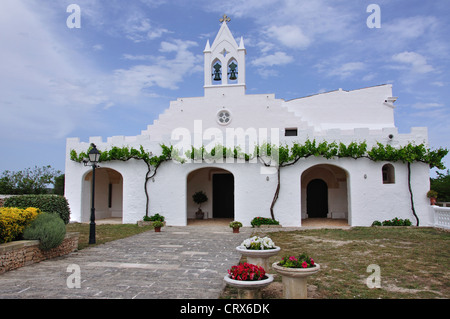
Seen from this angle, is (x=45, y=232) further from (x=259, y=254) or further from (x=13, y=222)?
(x=259, y=254)

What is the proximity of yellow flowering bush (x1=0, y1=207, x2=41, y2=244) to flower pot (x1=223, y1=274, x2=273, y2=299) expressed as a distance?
5634 mm

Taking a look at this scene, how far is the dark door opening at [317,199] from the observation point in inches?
740

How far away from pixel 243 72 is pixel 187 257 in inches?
455

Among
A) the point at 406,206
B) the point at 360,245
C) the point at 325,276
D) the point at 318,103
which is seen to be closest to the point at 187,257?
the point at 325,276

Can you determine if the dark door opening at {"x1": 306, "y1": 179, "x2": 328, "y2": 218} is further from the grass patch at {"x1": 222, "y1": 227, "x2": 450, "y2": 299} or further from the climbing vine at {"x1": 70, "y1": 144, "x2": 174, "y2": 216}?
the climbing vine at {"x1": 70, "y1": 144, "x2": 174, "y2": 216}

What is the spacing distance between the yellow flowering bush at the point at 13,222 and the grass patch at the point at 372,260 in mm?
5290

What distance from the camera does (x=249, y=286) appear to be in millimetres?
4867

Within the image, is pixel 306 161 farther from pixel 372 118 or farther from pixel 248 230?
pixel 372 118

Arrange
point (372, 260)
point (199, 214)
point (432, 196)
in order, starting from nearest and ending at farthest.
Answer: point (372, 260), point (432, 196), point (199, 214)

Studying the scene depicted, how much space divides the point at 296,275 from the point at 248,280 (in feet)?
2.49

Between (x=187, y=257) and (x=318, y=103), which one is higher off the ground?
(x=318, y=103)

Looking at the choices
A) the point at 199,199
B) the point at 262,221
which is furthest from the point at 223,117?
the point at 262,221
